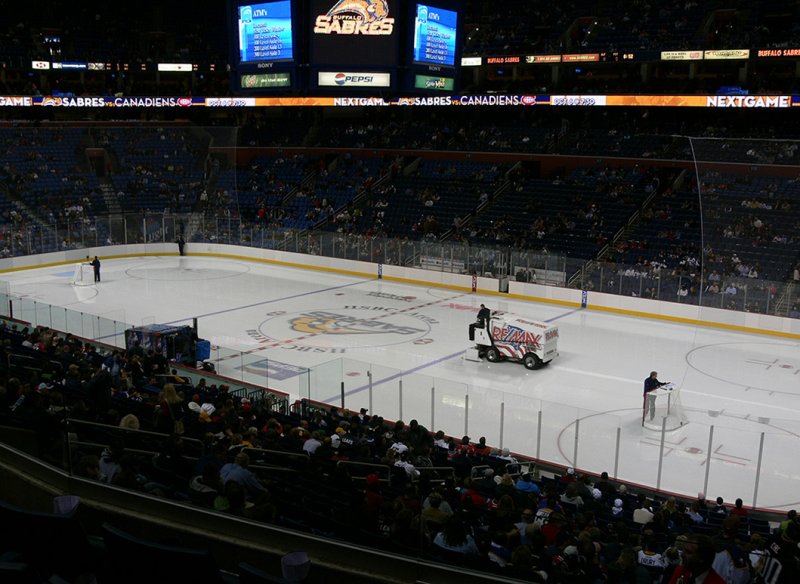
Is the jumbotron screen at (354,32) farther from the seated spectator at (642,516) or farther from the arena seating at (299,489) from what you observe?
the seated spectator at (642,516)

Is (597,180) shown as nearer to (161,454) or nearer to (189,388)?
(189,388)

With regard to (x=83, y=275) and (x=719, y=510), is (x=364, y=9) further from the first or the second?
(x=83, y=275)

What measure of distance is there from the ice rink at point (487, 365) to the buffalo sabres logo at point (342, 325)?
0.21ft

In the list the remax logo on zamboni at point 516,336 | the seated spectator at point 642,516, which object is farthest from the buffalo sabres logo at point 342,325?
the seated spectator at point 642,516

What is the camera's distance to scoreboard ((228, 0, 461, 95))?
1841 cm

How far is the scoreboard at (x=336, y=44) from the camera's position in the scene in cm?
1841

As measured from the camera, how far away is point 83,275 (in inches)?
1286

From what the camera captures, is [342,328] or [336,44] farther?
[342,328]

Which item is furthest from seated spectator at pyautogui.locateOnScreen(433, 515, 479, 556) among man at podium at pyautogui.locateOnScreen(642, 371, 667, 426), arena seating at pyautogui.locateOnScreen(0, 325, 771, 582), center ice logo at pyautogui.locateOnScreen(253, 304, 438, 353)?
center ice logo at pyautogui.locateOnScreen(253, 304, 438, 353)

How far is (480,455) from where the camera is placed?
42.1ft

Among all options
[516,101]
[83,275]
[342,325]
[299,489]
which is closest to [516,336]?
[342,325]

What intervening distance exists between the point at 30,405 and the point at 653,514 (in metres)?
7.44

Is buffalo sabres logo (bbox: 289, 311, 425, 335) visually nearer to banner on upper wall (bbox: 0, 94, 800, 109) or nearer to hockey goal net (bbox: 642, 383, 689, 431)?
banner on upper wall (bbox: 0, 94, 800, 109)

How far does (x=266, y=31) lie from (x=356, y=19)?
213 cm
